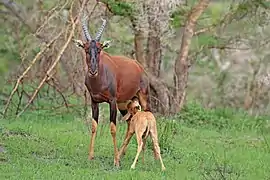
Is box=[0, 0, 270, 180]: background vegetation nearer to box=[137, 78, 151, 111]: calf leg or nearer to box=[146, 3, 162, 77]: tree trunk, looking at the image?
box=[146, 3, 162, 77]: tree trunk

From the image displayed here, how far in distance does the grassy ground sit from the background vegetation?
0.06 feet

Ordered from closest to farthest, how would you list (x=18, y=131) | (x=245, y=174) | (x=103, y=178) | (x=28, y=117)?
1. (x=103, y=178)
2. (x=245, y=174)
3. (x=18, y=131)
4. (x=28, y=117)

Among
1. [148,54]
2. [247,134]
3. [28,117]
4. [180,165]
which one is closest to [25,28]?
[148,54]

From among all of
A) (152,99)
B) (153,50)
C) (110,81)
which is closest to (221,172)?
(110,81)

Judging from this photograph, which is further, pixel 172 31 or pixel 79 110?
pixel 172 31

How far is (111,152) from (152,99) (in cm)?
511

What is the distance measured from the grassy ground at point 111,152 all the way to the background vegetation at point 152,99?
0.02 meters

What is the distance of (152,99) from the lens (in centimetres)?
1727

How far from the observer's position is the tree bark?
17953mm

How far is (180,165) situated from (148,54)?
22.6 ft

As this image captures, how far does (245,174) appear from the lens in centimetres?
1090

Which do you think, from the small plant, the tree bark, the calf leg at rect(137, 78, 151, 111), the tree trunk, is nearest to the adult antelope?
the calf leg at rect(137, 78, 151, 111)

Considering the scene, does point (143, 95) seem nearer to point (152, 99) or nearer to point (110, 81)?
point (110, 81)

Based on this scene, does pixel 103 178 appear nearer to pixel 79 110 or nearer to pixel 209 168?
pixel 209 168
